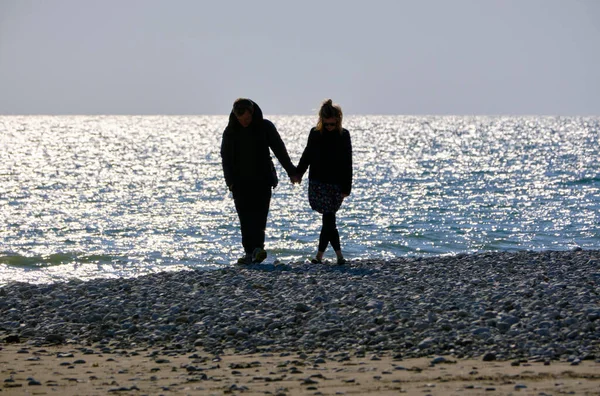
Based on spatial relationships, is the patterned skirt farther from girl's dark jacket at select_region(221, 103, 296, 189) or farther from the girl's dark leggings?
girl's dark jacket at select_region(221, 103, 296, 189)

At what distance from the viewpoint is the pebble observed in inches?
332

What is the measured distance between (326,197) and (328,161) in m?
0.50

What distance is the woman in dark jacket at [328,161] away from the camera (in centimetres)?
1267

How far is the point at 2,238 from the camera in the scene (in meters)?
23.3

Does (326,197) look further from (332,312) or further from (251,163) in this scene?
(332,312)

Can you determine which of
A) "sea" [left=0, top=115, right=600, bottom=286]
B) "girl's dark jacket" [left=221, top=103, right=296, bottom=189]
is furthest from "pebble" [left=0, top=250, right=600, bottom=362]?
"sea" [left=0, top=115, right=600, bottom=286]

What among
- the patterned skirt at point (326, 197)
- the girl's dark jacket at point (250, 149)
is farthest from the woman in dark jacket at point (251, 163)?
the patterned skirt at point (326, 197)

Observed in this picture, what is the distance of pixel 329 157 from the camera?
12859 millimetres

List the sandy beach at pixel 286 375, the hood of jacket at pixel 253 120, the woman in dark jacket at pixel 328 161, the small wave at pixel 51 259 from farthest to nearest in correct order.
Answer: the small wave at pixel 51 259, the hood of jacket at pixel 253 120, the woman in dark jacket at pixel 328 161, the sandy beach at pixel 286 375

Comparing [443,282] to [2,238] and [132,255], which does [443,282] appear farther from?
[2,238]

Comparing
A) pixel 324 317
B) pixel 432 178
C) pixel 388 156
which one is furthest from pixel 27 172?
pixel 324 317

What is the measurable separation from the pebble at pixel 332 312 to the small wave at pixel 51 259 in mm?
6141

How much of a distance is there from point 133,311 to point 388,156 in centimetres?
6401

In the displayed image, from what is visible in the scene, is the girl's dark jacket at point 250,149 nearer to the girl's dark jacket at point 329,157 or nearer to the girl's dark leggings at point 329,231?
the girl's dark jacket at point 329,157
